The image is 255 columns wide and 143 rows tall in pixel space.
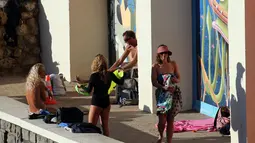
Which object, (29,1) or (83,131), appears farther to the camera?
(29,1)

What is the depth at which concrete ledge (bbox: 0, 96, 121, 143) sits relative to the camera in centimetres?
786

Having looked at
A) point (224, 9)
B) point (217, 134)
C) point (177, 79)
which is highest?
point (224, 9)

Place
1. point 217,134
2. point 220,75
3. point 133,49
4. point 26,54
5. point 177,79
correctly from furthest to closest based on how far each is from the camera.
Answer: point 26,54 < point 133,49 < point 220,75 < point 217,134 < point 177,79

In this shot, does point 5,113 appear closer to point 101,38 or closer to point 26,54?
point 101,38

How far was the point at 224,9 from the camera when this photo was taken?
11781 millimetres

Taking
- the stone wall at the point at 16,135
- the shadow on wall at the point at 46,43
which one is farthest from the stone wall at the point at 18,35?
the stone wall at the point at 16,135

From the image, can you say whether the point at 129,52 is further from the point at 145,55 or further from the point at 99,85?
the point at 99,85

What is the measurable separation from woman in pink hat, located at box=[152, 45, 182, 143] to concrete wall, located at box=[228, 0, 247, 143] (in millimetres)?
816

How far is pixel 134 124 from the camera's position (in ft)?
39.8

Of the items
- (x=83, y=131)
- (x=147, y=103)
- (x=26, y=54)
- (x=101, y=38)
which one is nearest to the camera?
(x=83, y=131)

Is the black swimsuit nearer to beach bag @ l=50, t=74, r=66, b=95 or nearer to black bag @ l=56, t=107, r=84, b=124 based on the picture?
black bag @ l=56, t=107, r=84, b=124

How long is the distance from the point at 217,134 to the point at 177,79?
4.67ft

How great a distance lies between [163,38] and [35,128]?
4.74m

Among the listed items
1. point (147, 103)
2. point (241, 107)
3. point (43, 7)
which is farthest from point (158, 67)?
point (43, 7)
